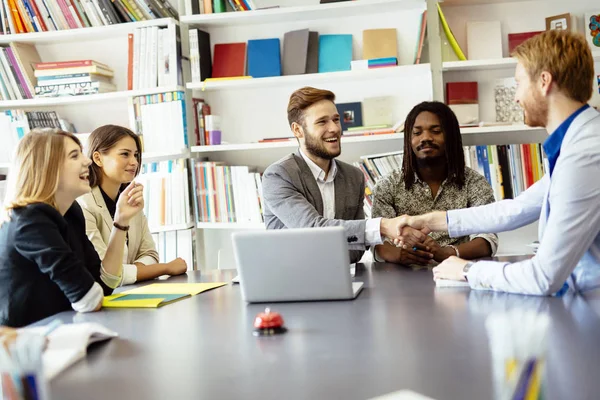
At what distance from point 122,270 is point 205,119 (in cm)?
162

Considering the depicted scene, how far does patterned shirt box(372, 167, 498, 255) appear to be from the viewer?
9.19 ft

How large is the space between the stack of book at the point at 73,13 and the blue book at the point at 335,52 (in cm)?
88

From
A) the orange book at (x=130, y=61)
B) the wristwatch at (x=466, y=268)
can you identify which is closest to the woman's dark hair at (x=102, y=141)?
the orange book at (x=130, y=61)

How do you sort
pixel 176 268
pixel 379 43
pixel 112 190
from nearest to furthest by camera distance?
pixel 176 268 < pixel 112 190 < pixel 379 43

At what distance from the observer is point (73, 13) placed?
379 centimetres

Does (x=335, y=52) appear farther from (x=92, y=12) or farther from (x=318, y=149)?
(x=92, y=12)

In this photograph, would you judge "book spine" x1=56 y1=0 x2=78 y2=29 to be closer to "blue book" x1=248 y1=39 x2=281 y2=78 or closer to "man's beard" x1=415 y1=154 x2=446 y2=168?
"blue book" x1=248 y1=39 x2=281 y2=78

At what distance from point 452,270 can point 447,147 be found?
1182mm

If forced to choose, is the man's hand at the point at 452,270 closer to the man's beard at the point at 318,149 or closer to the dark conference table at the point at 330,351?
the dark conference table at the point at 330,351

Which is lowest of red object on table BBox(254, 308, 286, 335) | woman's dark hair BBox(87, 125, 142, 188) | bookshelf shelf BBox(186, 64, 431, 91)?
red object on table BBox(254, 308, 286, 335)

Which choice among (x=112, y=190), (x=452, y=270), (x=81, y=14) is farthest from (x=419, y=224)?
(x=81, y=14)

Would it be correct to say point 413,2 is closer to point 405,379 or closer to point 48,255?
point 48,255

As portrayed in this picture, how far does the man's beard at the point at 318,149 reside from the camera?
110 inches

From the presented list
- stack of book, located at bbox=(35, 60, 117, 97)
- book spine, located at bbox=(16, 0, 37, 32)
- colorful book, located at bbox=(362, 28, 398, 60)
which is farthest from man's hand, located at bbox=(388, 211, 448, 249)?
book spine, located at bbox=(16, 0, 37, 32)
